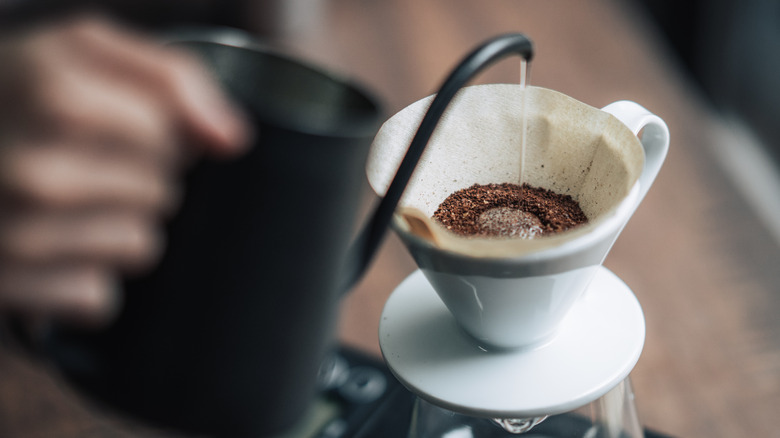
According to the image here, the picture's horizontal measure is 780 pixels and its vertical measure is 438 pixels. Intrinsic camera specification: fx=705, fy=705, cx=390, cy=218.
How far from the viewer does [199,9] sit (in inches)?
48.9

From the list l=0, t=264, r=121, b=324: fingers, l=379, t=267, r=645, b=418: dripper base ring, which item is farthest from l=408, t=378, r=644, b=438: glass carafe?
l=0, t=264, r=121, b=324: fingers

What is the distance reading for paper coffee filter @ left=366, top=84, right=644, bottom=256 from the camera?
0.24 meters

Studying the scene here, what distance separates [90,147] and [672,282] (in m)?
0.53

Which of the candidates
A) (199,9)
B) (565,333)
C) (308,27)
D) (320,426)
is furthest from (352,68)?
(565,333)

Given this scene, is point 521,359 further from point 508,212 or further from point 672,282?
point 672,282

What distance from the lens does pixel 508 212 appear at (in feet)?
0.81

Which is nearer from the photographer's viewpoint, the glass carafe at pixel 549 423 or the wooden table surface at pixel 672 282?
the glass carafe at pixel 549 423

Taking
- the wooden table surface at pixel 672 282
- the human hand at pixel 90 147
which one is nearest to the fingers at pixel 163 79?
the human hand at pixel 90 147

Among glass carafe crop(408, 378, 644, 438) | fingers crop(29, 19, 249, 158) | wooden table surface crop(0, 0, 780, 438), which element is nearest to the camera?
fingers crop(29, 19, 249, 158)

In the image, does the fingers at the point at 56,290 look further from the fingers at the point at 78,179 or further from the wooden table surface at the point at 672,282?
the wooden table surface at the point at 672,282

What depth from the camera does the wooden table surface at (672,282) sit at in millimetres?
492

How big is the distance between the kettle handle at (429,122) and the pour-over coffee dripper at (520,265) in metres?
0.01

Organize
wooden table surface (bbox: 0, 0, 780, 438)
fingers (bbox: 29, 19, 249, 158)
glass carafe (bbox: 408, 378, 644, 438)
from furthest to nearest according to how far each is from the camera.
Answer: wooden table surface (bbox: 0, 0, 780, 438)
glass carafe (bbox: 408, 378, 644, 438)
fingers (bbox: 29, 19, 249, 158)

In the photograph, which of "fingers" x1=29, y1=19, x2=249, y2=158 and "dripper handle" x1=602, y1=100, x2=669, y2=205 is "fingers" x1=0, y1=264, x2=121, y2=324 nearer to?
"fingers" x1=29, y1=19, x2=249, y2=158
